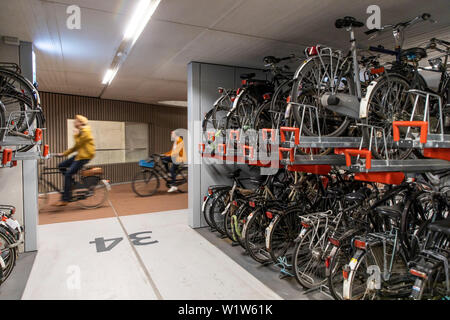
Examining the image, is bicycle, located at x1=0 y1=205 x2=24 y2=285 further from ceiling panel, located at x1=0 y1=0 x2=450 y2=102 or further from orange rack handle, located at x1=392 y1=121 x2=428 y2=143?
orange rack handle, located at x1=392 y1=121 x2=428 y2=143

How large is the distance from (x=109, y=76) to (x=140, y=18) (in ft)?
9.34

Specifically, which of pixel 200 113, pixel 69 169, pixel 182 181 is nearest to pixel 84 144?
pixel 69 169

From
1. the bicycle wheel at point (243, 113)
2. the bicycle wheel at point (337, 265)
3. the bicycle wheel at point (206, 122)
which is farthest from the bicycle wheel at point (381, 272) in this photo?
the bicycle wheel at point (206, 122)

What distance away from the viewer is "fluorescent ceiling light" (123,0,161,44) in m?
2.78

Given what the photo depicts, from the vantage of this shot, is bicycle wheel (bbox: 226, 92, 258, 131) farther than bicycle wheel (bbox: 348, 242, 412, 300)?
Yes

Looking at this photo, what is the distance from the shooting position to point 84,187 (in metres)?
2.47

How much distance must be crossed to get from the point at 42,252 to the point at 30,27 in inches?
109

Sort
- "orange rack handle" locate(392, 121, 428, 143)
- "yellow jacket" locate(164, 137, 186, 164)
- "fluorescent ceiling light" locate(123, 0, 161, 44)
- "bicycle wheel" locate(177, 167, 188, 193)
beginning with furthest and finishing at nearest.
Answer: "bicycle wheel" locate(177, 167, 188, 193)
"fluorescent ceiling light" locate(123, 0, 161, 44)
"yellow jacket" locate(164, 137, 186, 164)
"orange rack handle" locate(392, 121, 428, 143)

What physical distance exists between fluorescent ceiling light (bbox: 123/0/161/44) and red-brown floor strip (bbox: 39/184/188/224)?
2273mm

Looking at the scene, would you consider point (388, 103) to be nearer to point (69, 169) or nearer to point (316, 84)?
point (316, 84)

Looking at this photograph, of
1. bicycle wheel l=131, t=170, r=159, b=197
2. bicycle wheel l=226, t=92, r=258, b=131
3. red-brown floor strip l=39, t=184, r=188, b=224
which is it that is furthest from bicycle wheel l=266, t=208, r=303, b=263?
bicycle wheel l=131, t=170, r=159, b=197

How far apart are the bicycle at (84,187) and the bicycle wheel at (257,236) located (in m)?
1.70

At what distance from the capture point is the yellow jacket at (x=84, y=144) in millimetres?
1236
